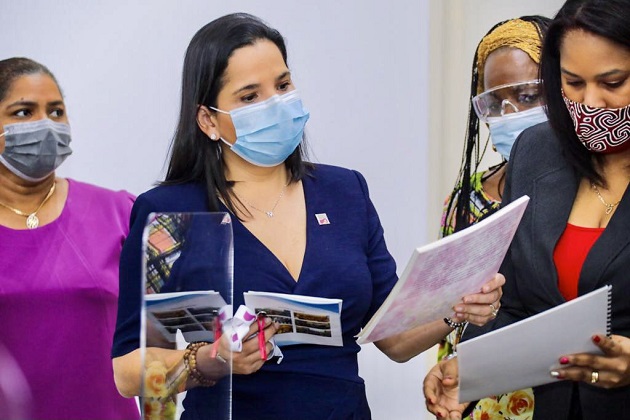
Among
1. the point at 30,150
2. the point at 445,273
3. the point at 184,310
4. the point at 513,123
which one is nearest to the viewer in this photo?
the point at 184,310

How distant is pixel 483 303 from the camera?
2.03 metres

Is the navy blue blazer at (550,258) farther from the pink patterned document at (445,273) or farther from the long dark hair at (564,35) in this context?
the pink patterned document at (445,273)

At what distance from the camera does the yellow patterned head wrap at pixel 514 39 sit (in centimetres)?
290

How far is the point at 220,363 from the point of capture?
1753mm

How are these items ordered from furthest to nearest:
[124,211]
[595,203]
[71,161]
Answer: [71,161] → [124,211] → [595,203]

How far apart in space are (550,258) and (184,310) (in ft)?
2.76

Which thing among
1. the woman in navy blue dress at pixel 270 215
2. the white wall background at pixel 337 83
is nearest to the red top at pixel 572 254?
the woman in navy blue dress at pixel 270 215

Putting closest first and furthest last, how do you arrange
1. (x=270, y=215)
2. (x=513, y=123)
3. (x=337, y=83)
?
1. (x=270, y=215)
2. (x=513, y=123)
3. (x=337, y=83)

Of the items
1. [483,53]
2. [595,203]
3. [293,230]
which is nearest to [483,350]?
[595,203]

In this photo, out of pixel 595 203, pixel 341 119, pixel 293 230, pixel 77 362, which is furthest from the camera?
pixel 341 119

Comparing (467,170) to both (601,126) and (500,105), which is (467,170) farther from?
(601,126)

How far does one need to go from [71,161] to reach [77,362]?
1.03 m

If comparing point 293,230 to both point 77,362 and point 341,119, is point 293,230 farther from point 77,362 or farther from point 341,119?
point 341,119

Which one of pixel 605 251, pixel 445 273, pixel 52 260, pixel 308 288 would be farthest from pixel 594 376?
pixel 52 260
